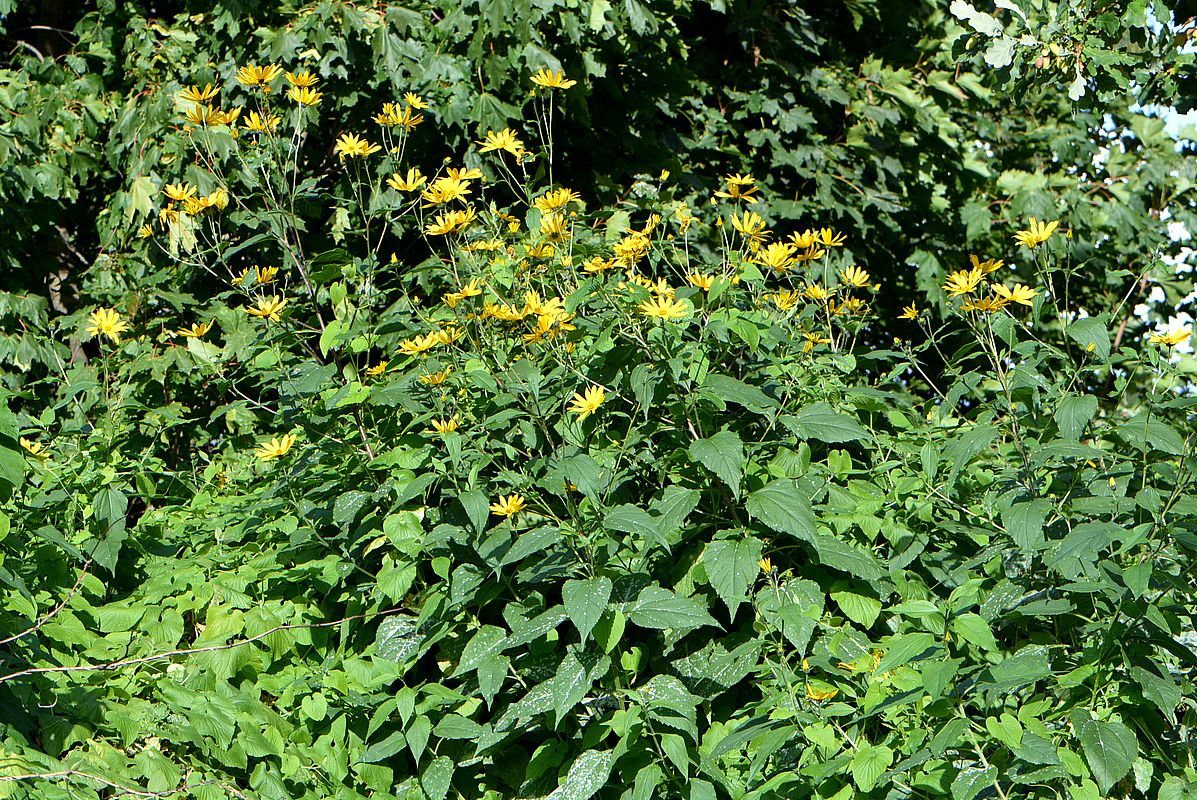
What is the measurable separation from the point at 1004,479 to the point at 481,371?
1.23 meters

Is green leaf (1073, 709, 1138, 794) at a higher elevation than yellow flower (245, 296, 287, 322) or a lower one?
lower

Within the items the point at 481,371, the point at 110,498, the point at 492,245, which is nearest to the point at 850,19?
the point at 492,245

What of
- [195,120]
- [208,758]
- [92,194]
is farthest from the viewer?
[92,194]

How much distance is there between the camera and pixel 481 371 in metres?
2.77

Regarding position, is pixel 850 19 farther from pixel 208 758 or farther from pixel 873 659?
pixel 208 758

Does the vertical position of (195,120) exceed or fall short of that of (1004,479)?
it exceeds it

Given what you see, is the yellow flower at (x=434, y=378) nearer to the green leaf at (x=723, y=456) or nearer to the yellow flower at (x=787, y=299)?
the green leaf at (x=723, y=456)

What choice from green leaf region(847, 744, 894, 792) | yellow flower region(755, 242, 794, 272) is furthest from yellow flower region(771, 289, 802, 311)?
green leaf region(847, 744, 894, 792)

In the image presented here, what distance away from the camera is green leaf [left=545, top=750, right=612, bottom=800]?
245cm

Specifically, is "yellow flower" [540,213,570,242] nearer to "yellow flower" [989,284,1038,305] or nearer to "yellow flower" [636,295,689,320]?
"yellow flower" [636,295,689,320]

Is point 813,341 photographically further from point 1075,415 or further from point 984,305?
point 1075,415

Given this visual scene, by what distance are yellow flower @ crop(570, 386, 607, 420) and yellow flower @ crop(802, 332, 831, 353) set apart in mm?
604

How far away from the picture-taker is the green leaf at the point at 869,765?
2.21 m

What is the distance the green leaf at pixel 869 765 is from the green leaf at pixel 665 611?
0.37 meters
